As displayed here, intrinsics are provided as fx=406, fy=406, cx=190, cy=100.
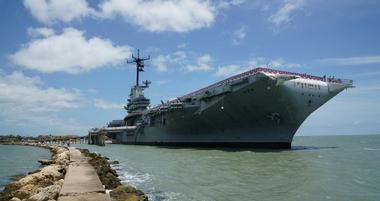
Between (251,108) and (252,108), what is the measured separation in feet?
0.27

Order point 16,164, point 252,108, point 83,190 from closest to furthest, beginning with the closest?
point 83,190 → point 16,164 → point 252,108

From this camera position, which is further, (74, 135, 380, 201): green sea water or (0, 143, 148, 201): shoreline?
(74, 135, 380, 201): green sea water

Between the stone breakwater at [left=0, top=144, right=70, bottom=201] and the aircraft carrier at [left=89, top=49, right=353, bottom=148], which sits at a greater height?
the aircraft carrier at [left=89, top=49, right=353, bottom=148]

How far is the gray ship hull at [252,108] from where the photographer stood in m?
30.7

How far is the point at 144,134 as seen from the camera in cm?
5034

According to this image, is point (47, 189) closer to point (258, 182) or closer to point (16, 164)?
point (258, 182)

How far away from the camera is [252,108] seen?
32.4 metres

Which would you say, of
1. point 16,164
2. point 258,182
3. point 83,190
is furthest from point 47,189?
point 16,164

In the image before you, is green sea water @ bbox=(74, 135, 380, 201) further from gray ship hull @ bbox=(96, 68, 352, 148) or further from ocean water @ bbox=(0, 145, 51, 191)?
gray ship hull @ bbox=(96, 68, 352, 148)

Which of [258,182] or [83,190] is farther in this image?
[258,182]

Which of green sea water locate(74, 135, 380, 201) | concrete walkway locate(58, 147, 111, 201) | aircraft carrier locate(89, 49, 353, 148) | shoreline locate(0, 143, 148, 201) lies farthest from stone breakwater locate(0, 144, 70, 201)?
aircraft carrier locate(89, 49, 353, 148)

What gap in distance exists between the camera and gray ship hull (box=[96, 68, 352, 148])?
30.7 metres

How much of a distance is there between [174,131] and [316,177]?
2648 cm

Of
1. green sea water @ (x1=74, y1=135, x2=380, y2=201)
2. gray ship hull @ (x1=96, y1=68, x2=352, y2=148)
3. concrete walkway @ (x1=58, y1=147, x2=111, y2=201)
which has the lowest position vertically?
green sea water @ (x1=74, y1=135, x2=380, y2=201)
